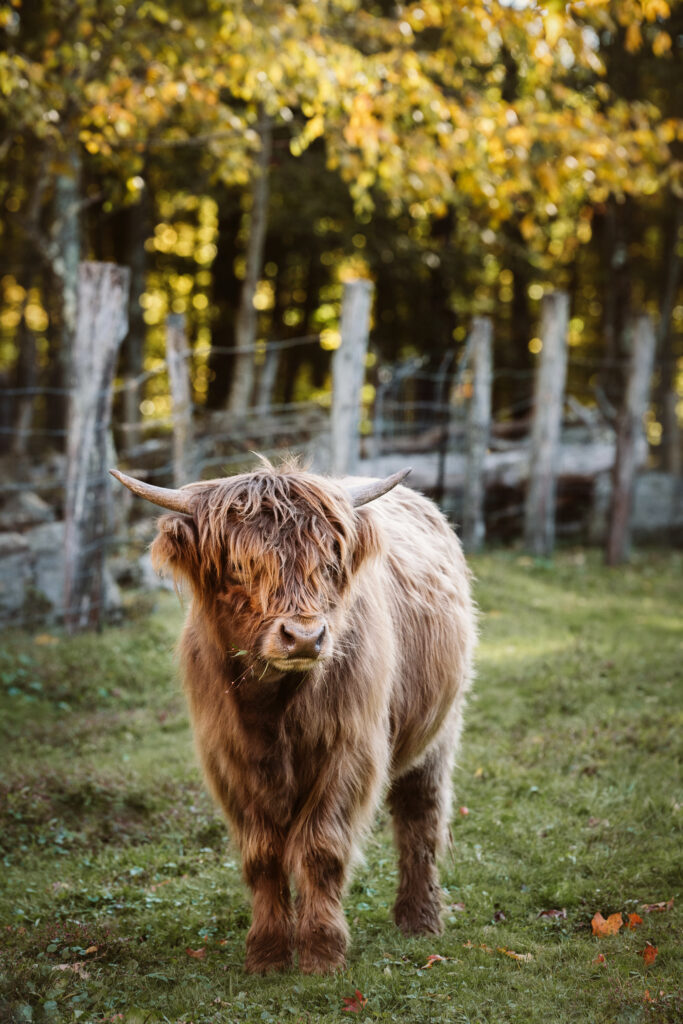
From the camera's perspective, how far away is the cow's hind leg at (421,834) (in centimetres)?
410

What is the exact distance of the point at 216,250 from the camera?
64.1ft

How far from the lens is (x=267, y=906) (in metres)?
3.63

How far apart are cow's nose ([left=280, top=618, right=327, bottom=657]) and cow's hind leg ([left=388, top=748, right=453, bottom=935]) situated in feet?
5.02

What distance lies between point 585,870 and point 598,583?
6375 millimetres

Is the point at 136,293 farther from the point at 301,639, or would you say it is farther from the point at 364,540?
the point at 301,639

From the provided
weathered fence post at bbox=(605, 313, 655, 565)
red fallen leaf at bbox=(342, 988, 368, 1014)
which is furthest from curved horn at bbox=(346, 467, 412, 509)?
weathered fence post at bbox=(605, 313, 655, 565)

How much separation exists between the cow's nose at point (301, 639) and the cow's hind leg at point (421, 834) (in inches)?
60.3

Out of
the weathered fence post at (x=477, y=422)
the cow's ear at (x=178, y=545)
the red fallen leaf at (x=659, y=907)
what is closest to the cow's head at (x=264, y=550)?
the cow's ear at (x=178, y=545)

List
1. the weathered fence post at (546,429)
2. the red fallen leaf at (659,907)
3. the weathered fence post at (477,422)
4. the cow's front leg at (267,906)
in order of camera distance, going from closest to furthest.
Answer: the cow's front leg at (267,906), the red fallen leaf at (659,907), the weathered fence post at (477,422), the weathered fence post at (546,429)

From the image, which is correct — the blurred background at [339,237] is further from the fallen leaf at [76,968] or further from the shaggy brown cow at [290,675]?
the fallen leaf at [76,968]

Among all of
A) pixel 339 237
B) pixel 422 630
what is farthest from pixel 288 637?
pixel 339 237

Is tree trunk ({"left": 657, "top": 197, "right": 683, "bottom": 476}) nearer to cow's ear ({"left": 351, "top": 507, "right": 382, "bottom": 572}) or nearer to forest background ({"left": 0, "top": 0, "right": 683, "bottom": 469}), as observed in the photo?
forest background ({"left": 0, "top": 0, "right": 683, "bottom": 469})

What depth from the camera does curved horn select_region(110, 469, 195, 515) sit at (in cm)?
325

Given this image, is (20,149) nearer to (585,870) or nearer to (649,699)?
(649,699)
